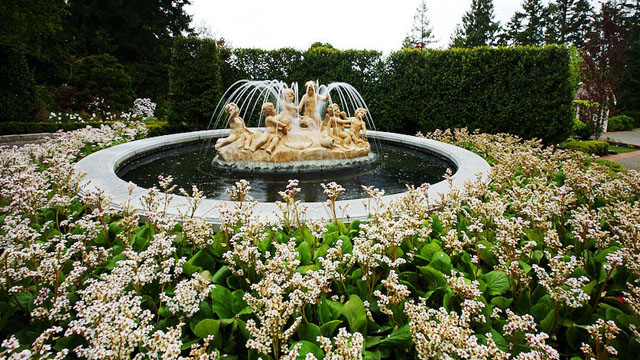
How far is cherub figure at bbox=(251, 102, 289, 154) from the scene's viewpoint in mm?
6992

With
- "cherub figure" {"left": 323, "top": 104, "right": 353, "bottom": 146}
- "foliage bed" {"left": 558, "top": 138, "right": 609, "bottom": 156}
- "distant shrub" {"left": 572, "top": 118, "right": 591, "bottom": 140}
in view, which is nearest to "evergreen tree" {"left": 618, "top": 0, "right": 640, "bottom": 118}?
"distant shrub" {"left": 572, "top": 118, "right": 591, "bottom": 140}

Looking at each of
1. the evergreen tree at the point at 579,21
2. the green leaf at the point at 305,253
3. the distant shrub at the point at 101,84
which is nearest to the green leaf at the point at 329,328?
the green leaf at the point at 305,253

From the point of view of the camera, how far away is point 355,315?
206cm

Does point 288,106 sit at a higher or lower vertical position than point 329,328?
higher

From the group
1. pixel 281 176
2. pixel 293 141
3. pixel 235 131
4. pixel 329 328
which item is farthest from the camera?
pixel 235 131

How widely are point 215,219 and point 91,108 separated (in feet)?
71.9

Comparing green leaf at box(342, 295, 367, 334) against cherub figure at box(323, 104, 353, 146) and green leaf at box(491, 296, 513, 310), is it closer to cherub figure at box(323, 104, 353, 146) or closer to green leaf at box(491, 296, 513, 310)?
green leaf at box(491, 296, 513, 310)

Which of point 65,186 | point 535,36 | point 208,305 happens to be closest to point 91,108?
point 65,186

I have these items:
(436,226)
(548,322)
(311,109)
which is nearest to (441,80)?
(311,109)

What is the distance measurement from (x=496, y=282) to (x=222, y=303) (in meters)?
2.15

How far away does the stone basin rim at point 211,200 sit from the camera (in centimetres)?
367

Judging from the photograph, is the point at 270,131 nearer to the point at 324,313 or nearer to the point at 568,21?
the point at 324,313

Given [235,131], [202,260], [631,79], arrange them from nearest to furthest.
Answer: [202,260] → [235,131] → [631,79]

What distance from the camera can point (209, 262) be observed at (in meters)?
2.77
